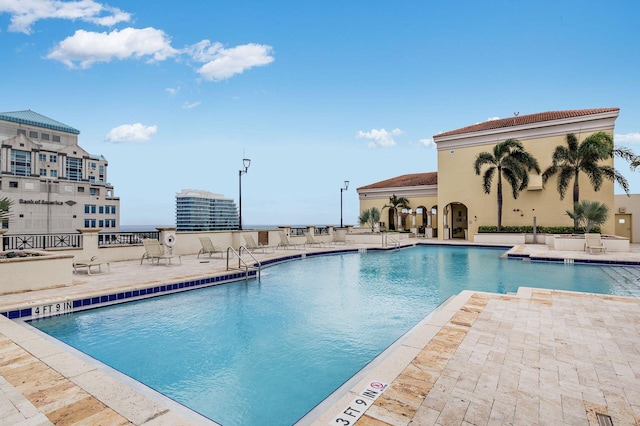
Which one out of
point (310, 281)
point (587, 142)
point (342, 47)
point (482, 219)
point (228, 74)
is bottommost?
point (310, 281)

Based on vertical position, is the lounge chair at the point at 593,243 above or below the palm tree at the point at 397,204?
below

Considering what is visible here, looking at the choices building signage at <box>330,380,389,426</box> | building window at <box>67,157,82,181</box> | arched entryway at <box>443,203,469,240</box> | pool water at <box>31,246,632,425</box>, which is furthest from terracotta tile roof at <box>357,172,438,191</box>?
building window at <box>67,157,82,181</box>

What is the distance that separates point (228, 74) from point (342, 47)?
20.2 feet

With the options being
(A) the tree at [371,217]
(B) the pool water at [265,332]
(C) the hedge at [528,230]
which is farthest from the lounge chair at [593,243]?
(A) the tree at [371,217]

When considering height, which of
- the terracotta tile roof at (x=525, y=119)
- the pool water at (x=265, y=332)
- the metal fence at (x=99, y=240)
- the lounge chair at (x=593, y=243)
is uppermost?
the terracotta tile roof at (x=525, y=119)

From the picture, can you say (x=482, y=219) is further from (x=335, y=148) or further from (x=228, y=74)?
(x=228, y=74)

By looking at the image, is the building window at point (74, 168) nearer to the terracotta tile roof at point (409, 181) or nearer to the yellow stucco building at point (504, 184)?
the terracotta tile roof at point (409, 181)

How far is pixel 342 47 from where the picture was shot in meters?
17.0

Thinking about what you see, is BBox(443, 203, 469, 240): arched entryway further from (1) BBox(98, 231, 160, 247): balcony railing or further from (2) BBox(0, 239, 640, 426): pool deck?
(2) BBox(0, 239, 640, 426): pool deck

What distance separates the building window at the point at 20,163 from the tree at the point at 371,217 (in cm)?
5529

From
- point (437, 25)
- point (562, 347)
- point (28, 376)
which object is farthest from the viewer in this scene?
point (437, 25)

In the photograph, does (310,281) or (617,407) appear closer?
(617,407)

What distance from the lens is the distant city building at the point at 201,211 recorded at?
9588cm

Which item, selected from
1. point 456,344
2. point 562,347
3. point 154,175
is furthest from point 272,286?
point 154,175
